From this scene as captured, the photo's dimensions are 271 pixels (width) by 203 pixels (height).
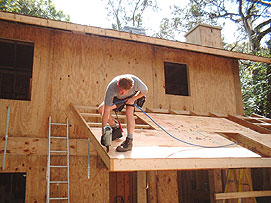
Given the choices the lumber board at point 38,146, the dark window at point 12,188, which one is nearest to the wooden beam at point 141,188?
the lumber board at point 38,146

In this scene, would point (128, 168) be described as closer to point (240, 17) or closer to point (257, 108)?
point (257, 108)

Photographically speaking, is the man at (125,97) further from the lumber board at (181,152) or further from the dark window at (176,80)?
the dark window at (176,80)

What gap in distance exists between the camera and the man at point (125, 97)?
3299 mm

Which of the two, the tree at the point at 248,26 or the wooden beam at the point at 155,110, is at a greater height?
the tree at the point at 248,26

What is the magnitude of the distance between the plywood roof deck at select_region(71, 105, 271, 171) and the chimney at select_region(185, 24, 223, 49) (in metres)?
Result: 4.01

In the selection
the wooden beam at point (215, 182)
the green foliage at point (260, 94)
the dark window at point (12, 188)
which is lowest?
the dark window at point (12, 188)

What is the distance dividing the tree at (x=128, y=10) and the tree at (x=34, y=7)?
3.96 m

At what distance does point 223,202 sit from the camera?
6641 millimetres

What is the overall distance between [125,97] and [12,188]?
27.4ft

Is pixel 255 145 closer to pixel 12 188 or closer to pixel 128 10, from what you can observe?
pixel 12 188

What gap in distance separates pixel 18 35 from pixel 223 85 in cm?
595

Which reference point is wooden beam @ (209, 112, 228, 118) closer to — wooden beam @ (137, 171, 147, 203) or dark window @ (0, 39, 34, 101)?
wooden beam @ (137, 171, 147, 203)

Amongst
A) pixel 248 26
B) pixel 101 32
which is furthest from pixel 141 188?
pixel 248 26

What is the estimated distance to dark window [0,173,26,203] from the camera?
31.7ft
